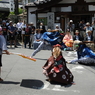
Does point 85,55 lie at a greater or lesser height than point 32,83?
greater

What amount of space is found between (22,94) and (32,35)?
1030 cm

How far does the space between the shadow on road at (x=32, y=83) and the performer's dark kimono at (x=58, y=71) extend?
0.37m

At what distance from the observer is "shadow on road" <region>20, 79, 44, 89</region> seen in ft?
20.9

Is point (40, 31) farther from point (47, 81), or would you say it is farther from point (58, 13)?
point (47, 81)

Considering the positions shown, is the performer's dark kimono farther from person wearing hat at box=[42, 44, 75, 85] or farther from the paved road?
the paved road

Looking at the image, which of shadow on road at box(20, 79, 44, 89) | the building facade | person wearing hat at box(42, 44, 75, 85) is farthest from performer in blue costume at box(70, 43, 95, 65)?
the building facade

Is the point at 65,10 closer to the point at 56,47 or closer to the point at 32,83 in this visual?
the point at 56,47

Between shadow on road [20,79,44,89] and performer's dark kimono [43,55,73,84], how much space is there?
0.37m

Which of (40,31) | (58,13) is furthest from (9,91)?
(58,13)

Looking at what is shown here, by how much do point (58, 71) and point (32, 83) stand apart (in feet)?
2.77

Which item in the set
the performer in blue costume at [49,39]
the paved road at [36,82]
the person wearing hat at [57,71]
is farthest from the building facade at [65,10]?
the person wearing hat at [57,71]

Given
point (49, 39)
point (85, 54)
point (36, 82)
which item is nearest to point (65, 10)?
point (49, 39)

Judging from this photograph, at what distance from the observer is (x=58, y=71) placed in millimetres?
6582

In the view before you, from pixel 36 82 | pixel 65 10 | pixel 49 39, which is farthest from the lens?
pixel 65 10
